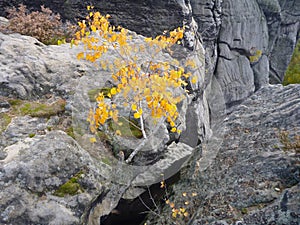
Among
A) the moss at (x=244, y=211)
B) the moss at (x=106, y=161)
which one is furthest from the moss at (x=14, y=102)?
the moss at (x=244, y=211)

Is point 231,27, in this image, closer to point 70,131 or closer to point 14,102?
point 70,131

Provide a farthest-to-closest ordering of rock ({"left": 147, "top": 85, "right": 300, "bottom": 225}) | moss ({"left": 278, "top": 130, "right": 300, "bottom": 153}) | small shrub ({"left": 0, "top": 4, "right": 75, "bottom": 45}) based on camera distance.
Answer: small shrub ({"left": 0, "top": 4, "right": 75, "bottom": 45})
moss ({"left": 278, "top": 130, "right": 300, "bottom": 153})
rock ({"left": 147, "top": 85, "right": 300, "bottom": 225})

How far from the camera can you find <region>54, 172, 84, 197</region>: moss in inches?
159

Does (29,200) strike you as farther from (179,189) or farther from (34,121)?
(179,189)

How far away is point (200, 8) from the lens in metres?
16.3

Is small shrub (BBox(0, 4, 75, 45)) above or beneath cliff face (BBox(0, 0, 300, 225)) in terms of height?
above

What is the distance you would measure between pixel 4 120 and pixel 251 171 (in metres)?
4.74

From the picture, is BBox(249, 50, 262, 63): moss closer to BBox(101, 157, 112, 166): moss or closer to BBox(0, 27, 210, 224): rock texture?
BBox(0, 27, 210, 224): rock texture

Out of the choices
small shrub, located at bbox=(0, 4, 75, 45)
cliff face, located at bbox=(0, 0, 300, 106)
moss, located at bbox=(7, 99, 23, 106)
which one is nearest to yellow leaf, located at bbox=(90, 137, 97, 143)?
moss, located at bbox=(7, 99, 23, 106)

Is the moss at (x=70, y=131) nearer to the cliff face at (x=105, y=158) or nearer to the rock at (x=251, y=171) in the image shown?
the cliff face at (x=105, y=158)

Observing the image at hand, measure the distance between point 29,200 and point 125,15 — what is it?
9.14 m

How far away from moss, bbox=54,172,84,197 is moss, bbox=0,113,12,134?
162 centimetres

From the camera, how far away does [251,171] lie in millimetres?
4961

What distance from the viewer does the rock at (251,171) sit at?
13.9 ft
